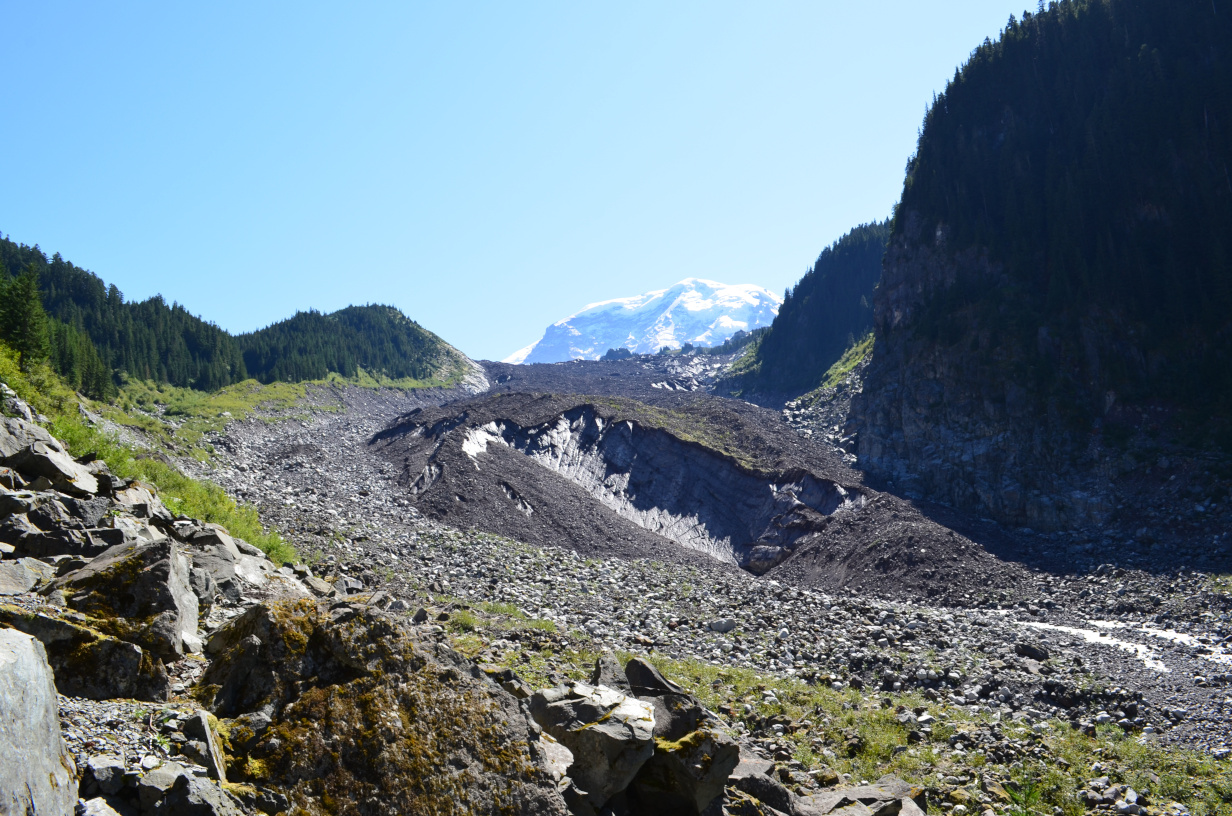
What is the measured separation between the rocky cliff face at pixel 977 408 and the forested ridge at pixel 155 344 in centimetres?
6156

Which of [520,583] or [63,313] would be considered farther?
[63,313]

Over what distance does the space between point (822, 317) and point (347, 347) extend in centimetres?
8783

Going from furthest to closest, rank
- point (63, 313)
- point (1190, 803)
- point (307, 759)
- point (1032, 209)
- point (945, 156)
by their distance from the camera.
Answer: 1. point (63, 313)
2. point (945, 156)
3. point (1032, 209)
4. point (1190, 803)
5. point (307, 759)

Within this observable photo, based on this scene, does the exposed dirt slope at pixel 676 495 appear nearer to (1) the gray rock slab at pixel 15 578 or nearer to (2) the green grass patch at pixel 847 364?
(2) the green grass patch at pixel 847 364

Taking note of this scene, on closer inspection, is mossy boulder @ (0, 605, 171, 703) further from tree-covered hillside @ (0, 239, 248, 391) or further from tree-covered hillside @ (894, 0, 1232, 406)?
tree-covered hillside @ (0, 239, 248, 391)

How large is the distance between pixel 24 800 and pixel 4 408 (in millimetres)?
18574

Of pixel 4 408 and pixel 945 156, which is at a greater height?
pixel 945 156

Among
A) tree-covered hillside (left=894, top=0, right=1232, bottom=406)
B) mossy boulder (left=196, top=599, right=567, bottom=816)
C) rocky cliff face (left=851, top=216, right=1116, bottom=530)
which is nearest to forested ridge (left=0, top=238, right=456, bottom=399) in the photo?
mossy boulder (left=196, top=599, right=567, bottom=816)

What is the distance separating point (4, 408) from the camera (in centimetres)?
1753

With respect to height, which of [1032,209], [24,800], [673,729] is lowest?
[673,729]

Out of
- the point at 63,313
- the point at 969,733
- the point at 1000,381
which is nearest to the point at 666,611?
the point at 969,733

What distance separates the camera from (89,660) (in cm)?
593

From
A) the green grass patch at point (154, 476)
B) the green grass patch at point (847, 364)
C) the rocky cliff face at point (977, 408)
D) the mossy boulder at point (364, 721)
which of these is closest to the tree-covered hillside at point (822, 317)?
the green grass patch at point (847, 364)

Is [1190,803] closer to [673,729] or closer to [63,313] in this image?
[673,729]
